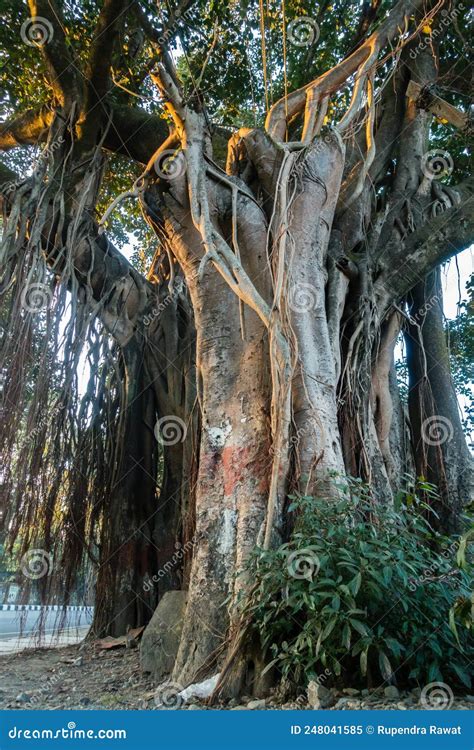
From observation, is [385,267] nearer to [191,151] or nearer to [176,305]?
[191,151]

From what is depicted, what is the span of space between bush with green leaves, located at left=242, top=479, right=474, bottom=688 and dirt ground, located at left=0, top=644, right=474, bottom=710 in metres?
0.09

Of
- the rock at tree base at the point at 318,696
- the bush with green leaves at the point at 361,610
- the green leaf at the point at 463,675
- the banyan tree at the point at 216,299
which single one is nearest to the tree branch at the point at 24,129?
the banyan tree at the point at 216,299

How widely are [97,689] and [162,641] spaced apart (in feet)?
1.05

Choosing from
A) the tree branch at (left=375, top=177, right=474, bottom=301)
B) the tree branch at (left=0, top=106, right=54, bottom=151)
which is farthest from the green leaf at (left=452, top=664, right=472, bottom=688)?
the tree branch at (left=0, top=106, right=54, bottom=151)

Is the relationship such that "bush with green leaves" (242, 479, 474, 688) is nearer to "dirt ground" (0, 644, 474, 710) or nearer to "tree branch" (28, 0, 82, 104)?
"dirt ground" (0, 644, 474, 710)

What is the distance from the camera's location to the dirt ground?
153cm

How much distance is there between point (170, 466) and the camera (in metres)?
3.81

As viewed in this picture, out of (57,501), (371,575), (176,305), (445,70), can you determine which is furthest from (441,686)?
(445,70)

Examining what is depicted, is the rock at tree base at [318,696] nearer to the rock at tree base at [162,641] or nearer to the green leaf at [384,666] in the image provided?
the green leaf at [384,666]

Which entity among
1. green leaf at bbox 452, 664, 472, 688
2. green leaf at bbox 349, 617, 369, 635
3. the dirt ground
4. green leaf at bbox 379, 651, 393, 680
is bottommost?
the dirt ground

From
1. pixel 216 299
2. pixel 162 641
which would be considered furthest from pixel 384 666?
pixel 216 299

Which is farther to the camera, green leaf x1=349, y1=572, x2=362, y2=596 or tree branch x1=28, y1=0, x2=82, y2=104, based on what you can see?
tree branch x1=28, y1=0, x2=82, y2=104

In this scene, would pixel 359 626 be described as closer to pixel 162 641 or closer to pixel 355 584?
pixel 355 584

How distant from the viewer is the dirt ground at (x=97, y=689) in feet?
5.02
